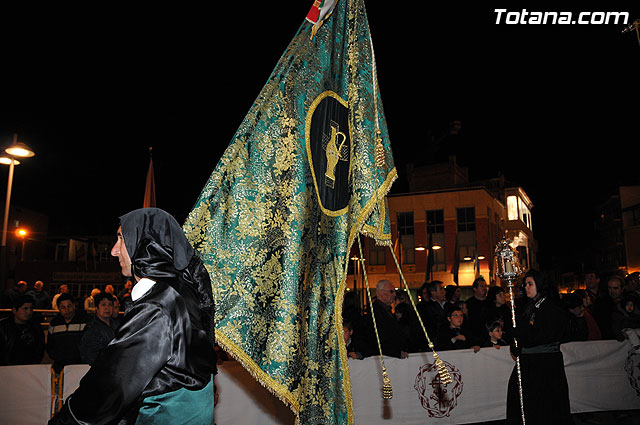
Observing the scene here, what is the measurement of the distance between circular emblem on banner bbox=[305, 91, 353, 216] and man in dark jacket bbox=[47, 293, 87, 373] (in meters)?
4.62

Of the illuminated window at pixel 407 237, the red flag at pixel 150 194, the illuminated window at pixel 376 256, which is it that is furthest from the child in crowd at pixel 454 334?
the illuminated window at pixel 407 237

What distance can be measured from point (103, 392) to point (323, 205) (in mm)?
1337

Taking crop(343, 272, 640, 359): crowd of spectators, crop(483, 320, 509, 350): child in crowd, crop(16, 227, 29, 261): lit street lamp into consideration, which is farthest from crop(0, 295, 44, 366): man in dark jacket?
crop(16, 227, 29, 261): lit street lamp

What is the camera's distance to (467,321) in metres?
8.31

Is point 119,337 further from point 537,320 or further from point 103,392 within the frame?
point 537,320

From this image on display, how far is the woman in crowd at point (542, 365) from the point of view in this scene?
5.29 m

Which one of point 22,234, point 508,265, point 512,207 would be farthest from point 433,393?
point 512,207

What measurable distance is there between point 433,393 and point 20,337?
18.2 feet

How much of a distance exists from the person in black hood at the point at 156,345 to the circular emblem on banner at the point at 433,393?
5.10 m

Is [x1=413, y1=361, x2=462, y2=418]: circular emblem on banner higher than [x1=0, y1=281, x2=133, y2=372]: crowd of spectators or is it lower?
lower

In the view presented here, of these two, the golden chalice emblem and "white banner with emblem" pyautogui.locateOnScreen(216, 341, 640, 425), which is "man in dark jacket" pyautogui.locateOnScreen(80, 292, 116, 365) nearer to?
"white banner with emblem" pyautogui.locateOnScreen(216, 341, 640, 425)

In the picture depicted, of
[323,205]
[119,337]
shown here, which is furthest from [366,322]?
[119,337]

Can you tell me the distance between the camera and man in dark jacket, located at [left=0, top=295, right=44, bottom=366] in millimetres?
6129

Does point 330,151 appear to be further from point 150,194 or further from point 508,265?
point 150,194
